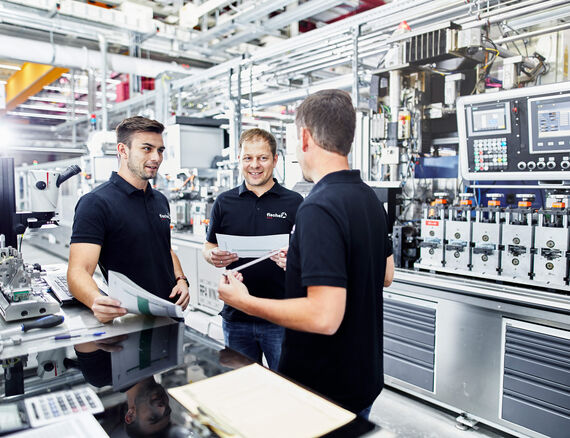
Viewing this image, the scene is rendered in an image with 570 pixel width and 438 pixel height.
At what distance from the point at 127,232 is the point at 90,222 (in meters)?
0.15

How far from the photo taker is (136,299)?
1.31 meters

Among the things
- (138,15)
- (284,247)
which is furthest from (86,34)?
(284,247)

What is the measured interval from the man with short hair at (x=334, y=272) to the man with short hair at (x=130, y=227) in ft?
2.34

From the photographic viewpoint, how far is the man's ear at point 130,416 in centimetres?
85

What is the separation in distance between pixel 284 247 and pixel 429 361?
4.56 ft

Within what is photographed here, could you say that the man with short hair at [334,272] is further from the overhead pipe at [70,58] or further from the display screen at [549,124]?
the overhead pipe at [70,58]

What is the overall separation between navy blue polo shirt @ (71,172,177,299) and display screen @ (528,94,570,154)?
2.00 meters

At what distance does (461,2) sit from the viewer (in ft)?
9.04

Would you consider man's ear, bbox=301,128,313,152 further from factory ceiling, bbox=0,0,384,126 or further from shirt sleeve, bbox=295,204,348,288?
factory ceiling, bbox=0,0,384,126

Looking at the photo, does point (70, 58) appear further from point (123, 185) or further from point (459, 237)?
point (459, 237)

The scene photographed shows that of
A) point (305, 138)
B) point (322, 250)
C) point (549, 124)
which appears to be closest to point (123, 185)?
point (305, 138)

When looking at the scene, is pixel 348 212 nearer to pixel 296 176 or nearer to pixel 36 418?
pixel 36 418

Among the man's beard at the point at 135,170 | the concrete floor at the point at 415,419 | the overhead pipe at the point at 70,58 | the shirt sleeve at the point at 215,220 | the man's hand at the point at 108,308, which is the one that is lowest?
the concrete floor at the point at 415,419

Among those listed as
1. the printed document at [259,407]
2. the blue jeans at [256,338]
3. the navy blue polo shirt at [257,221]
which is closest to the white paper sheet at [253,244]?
the navy blue polo shirt at [257,221]
